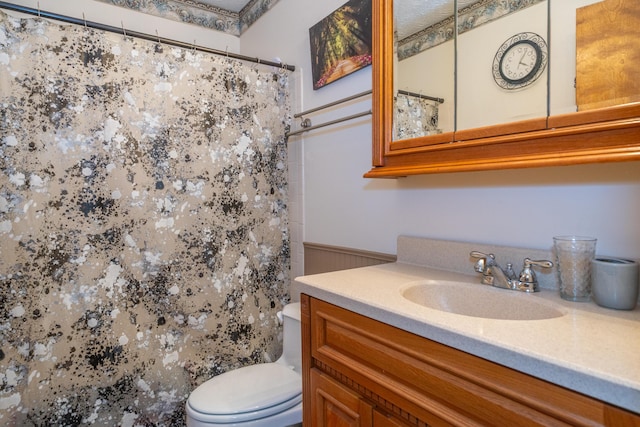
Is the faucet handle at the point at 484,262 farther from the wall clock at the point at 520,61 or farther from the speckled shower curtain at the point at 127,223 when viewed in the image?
the speckled shower curtain at the point at 127,223

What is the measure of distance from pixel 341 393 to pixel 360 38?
4.66ft

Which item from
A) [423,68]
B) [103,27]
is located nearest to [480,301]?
[423,68]

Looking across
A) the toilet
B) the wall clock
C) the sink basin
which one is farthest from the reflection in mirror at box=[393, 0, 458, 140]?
the toilet

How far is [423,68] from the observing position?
1245 millimetres

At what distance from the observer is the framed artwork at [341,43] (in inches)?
60.8

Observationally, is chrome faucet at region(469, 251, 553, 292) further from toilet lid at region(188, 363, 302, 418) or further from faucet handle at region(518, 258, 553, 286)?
toilet lid at region(188, 363, 302, 418)

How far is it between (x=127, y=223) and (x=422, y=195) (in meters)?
1.29

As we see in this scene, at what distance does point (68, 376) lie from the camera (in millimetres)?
1455

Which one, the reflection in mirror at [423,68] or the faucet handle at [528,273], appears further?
the reflection in mirror at [423,68]

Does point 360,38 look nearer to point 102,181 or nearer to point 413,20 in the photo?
point 413,20

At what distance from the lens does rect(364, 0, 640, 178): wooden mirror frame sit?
2.56 feet

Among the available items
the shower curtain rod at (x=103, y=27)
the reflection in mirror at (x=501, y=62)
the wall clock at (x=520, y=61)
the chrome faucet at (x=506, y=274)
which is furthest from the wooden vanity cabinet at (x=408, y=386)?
Result: the shower curtain rod at (x=103, y=27)

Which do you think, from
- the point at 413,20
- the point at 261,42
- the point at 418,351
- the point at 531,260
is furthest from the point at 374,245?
the point at 261,42

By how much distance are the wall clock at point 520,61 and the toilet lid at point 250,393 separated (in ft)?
4.47
